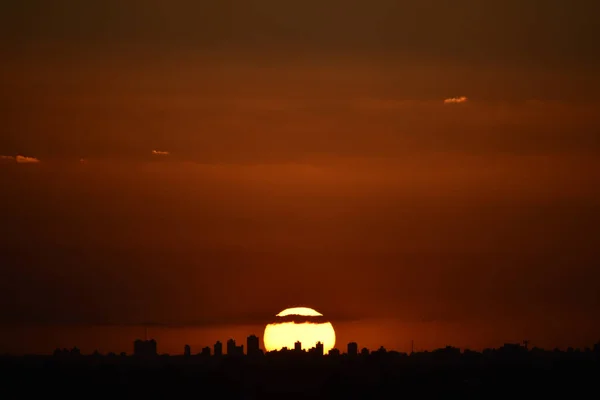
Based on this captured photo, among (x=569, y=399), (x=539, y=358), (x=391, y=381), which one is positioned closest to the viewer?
(x=569, y=399)

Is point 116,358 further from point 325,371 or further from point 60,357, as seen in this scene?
point 325,371

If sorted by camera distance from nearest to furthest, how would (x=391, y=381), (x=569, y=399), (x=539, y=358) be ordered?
(x=569, y=399) → (x=391, y=381) → (x=539, y=358)

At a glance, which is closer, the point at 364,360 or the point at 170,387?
the point at 170,387

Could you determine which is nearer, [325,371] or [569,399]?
[569,399]

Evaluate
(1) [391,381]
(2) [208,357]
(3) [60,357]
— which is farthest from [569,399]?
(3) [60,357]

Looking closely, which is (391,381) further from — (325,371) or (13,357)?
(13,357)

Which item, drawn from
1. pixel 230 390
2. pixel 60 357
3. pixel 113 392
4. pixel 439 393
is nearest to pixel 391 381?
pixel 439 393
